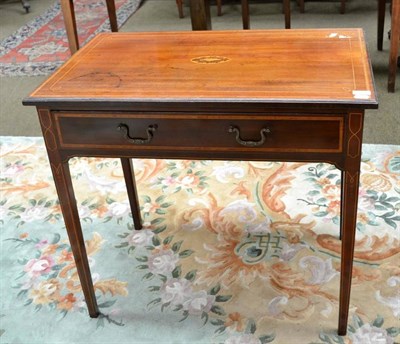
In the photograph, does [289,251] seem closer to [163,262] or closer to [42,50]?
[163,262]

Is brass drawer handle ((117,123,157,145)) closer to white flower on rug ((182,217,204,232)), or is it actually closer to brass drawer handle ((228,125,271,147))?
brass drawer handle ((228,125,271,147))

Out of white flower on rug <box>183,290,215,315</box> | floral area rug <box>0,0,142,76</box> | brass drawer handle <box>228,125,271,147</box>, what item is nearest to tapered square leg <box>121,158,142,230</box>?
white flower on rug <box>183,290,215,315</box>

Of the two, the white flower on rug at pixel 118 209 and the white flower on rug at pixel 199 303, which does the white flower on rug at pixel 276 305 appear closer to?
the white flower on rug at pixel 199 303

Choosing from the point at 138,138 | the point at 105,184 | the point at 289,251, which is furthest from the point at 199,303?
the point at 105,184

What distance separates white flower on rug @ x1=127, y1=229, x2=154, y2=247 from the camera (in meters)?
1.79

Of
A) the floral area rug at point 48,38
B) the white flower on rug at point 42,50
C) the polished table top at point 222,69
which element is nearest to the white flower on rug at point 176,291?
the polished table top at point 222,69

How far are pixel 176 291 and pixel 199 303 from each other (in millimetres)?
85

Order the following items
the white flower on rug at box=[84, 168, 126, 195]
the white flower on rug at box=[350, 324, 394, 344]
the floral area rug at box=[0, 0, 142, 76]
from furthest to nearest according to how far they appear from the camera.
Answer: the floral area rug at box=[0, 0, 142, 76], the white flower on rug at box=[84, 168, 126, 195], the white flower on rug at box=[350, 324, 394, 344]

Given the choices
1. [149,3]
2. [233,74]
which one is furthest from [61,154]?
[149,3]

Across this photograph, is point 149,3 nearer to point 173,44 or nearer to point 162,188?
point 162,188

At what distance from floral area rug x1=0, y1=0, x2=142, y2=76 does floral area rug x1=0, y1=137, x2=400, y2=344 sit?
138 cm

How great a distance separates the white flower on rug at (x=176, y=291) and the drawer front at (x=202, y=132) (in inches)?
20.8

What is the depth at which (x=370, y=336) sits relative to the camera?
1379 millimetres

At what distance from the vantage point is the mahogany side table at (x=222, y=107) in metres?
1.11
